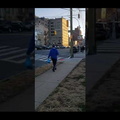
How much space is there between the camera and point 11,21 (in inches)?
199

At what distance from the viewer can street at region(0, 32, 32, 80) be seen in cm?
557

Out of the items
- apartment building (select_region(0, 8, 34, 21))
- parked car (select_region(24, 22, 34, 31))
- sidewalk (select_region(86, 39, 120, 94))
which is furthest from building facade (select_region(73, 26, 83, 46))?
apartment building (select_region(0, 8, 34, 21))

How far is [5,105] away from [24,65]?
133 cm

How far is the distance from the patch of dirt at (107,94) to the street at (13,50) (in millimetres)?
1960

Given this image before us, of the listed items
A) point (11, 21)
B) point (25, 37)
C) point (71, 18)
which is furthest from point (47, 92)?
point (71, 18)

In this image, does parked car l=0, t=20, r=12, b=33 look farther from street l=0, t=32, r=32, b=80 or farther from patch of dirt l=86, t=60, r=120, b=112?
patch of dirt l=86, t=60, r=120, b=112

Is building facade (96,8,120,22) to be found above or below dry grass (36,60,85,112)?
above

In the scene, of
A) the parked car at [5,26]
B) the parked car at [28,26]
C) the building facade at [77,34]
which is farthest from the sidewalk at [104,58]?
the building facade at [77,34]

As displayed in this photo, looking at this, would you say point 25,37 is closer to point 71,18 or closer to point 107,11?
point 107,11

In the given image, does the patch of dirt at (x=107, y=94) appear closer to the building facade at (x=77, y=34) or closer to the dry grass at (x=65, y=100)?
the dry grass at (x=65, y=100)

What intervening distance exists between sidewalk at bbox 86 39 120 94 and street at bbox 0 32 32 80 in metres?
1.50

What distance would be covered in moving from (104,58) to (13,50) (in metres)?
2.14

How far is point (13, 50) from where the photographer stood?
6.12m

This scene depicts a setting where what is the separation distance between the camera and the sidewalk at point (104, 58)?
211 inches
